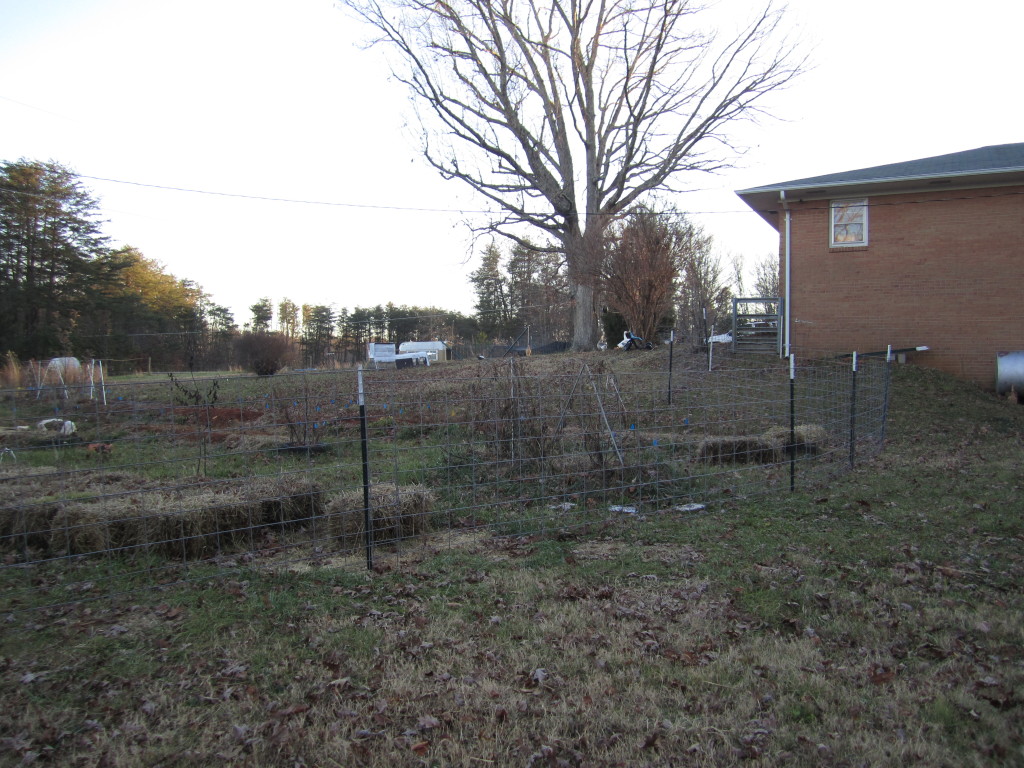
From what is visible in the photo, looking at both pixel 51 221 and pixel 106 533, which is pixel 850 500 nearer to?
pixel 106 533

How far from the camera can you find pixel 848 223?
53.4 ft

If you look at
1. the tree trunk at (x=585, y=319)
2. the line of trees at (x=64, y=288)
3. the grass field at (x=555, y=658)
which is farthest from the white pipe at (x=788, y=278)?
the line of trees at (x=64, y=288)

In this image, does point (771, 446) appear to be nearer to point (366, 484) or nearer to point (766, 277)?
point (366, 484)

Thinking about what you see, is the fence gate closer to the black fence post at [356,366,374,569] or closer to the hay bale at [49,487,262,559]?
the black fence post at [356,366,374,569]

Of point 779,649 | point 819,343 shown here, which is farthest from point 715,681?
point 819,343

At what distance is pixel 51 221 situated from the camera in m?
26.8

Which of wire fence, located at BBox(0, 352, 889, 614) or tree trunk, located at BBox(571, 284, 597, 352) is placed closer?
wire fence, located at BBox(0, 352, 889, 614)

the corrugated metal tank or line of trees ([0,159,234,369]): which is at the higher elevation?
line of trees ([0,159,234,369])

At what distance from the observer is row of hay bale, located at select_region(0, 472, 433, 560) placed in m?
4.98

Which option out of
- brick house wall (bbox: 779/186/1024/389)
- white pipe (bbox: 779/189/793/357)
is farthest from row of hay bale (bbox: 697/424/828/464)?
brick house wall (bbox: 779/186/1024/389)

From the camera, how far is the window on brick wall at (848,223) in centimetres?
1617

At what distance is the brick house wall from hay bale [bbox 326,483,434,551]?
1385 cm

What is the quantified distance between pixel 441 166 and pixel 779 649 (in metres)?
21.8

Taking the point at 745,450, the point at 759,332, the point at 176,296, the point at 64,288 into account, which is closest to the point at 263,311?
the point at 176,296
